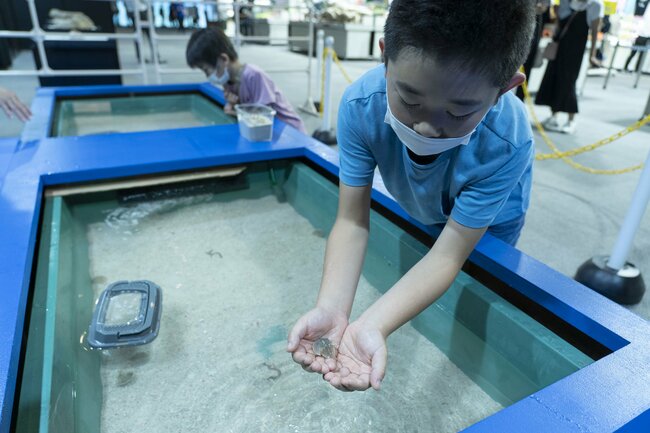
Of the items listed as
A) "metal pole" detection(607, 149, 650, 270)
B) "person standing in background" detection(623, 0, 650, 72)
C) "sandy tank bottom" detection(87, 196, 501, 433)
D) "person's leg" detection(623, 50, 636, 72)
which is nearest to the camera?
"sandy tank bottom" detection(87, 196, 501, 433)

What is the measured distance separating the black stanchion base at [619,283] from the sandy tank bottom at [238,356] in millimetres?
705

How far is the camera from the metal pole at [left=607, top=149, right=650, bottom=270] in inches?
55.7

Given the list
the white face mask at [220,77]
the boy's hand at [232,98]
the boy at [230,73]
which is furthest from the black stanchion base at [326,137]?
the white face mask at [220,77]

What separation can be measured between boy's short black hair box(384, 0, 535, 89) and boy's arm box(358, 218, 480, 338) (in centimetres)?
34

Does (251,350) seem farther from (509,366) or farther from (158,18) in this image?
(158,18)

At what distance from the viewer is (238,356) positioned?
1.25 metres

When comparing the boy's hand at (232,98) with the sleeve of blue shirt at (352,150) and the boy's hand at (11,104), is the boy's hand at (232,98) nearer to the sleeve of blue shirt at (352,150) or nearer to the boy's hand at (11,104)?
the boy's hand at (11,104)

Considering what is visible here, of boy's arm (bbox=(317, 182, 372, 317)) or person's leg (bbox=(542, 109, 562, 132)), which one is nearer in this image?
boy's arm (bbox=(317, 182, 372, 317))

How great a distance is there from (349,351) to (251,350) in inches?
21.0

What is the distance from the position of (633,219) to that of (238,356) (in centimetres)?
137

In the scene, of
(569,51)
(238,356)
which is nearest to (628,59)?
(569,51)

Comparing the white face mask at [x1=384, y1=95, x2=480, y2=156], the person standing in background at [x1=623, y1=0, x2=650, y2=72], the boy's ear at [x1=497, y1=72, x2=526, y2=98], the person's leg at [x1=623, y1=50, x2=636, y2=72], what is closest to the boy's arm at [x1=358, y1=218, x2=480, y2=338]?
the white face mask at [x1=384, y1=95, x2=480, y2=156]

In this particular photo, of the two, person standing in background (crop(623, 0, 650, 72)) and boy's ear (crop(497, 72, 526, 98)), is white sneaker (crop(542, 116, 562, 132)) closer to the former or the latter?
boy's ear (crop(497, 72, 526, 98))

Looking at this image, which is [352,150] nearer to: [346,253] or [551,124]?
[346,253]
